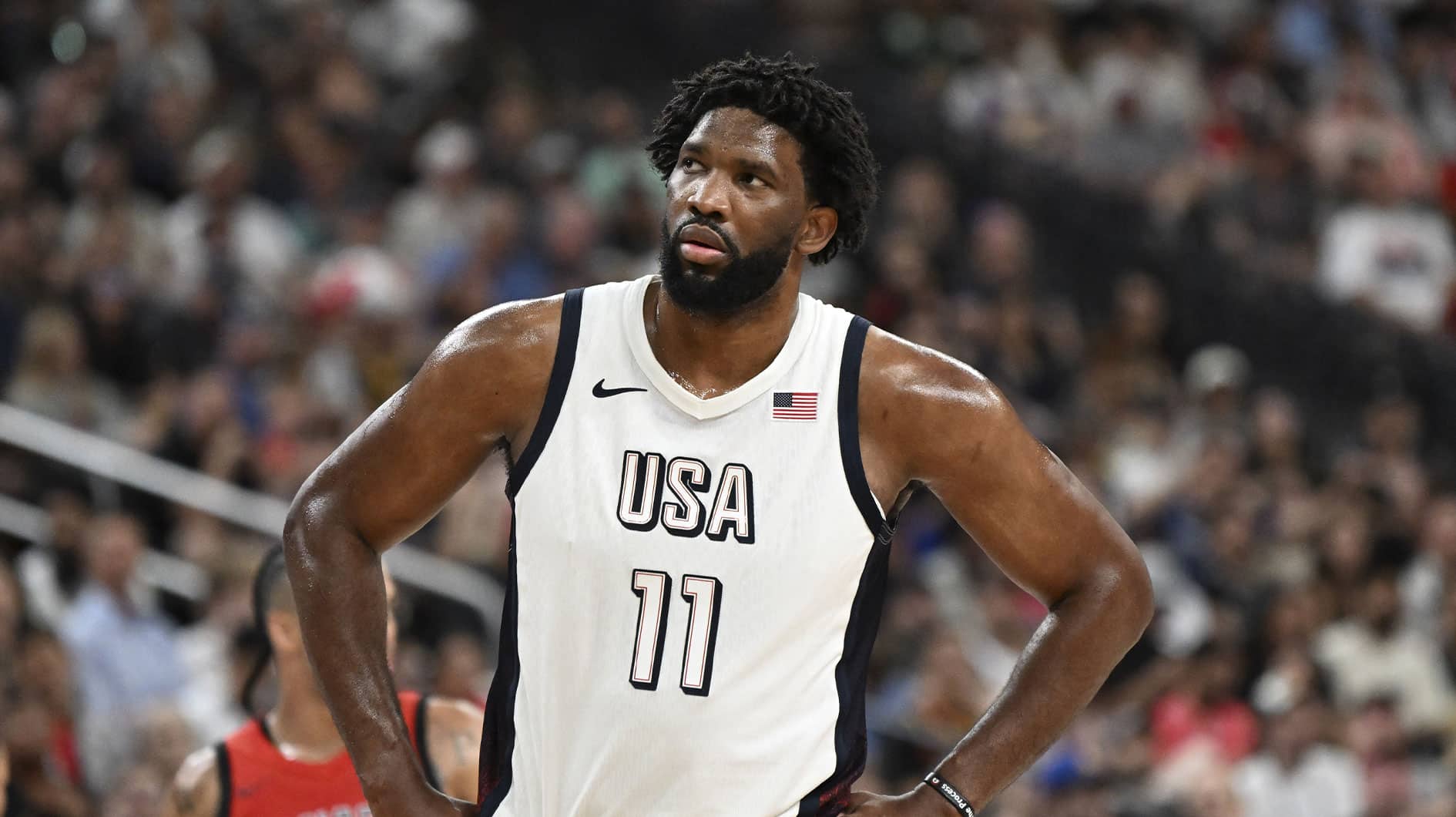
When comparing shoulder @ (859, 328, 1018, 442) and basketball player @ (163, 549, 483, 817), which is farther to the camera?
basketball player @ (163, 549, 483, 817)

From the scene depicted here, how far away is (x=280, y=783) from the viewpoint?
4965mm

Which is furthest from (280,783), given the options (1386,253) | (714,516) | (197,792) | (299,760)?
(1386,253)

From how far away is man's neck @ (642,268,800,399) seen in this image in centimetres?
375

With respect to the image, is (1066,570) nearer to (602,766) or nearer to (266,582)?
(602,766)

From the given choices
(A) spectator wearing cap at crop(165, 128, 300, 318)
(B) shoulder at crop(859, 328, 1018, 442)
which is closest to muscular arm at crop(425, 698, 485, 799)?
(B) shoulder at crop(859, 328, 1018, 442)

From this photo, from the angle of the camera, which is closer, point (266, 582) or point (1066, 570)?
point (1066, 570)

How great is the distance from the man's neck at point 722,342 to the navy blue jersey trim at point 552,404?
0.49ft

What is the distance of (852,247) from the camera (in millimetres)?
3996

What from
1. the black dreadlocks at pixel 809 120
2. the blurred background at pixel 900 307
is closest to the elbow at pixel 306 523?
the black dreadlocks at pixel 809 120

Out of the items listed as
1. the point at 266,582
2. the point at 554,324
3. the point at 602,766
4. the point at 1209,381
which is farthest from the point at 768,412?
the point at 1209,381

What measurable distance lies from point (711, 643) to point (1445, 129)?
12.5 meters

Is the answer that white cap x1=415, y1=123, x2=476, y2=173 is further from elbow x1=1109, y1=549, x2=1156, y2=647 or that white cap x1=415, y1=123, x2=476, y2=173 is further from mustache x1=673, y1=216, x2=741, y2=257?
elbow x1=1109, y1=549, x2=1156, y2=647

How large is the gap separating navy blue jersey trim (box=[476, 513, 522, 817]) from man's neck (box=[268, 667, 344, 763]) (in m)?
1.37

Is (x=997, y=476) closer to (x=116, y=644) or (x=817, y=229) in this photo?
(x=817, y=229)
